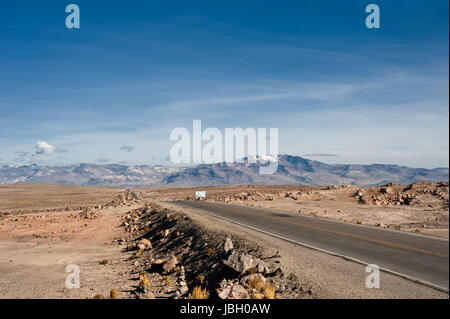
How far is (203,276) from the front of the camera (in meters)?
13.7

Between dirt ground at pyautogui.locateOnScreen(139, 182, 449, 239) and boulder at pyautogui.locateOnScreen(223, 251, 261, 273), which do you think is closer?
boulder at pyautogui.locateOnScreen(223, 251, 261, 273)

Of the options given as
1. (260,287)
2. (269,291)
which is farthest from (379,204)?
(269,291)

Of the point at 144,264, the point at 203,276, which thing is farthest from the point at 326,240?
the point at 144,264

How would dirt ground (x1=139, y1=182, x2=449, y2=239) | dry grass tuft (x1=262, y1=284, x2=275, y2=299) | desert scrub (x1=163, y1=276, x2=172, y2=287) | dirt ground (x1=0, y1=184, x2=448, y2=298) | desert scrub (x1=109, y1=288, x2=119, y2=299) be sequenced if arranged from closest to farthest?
dry grass tuft (x1=262, y1=284, x2=275, y2=299), dirt ground (x1=0, y1=184, x2=448, y2=298), desert scrub (x1=109, y1=288, x2=119, y2=299), desert scrub (x1=163, y1=276, x2=172, y2=287), dirt ground (x1=139, y1=182, x2=449, y2=239)

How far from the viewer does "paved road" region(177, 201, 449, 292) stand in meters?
9.98

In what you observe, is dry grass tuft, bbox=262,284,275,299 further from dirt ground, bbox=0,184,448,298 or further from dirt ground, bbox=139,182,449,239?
dirt ground, bbox=139,182,449,239

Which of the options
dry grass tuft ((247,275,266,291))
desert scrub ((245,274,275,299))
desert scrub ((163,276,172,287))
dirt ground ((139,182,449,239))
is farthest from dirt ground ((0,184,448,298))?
dirt ground ((139,182,449,239))

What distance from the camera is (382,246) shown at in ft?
47.1

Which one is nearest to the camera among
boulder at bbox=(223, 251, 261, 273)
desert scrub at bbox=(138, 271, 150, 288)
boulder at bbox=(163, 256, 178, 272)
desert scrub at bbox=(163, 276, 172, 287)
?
boulder at bbox=(223, 251, 261, 273)

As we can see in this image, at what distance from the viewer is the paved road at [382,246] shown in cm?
998

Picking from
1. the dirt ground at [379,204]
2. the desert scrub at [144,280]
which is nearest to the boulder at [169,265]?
the desert scrub at [144,280]
